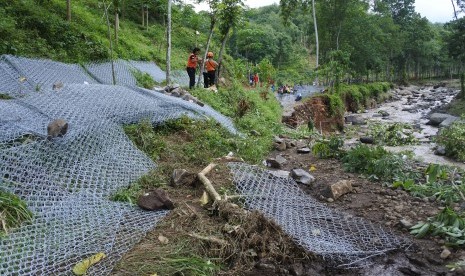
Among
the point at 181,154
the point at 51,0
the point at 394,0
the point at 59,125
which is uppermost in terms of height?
the point at 394,0

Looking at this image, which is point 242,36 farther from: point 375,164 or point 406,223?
point 406,223

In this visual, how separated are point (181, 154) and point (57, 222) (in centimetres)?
271

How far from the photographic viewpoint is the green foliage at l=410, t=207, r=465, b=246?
4.12m

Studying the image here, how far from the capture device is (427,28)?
46.5m

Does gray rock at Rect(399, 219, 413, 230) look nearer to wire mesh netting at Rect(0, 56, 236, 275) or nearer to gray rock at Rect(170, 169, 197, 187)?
A: gray rock at Rect(170, 169, 197, 187)

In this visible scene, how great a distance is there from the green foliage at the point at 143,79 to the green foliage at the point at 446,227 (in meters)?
9.28

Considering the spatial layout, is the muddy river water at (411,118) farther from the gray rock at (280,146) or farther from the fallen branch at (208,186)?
the fallen branch at (208,186)

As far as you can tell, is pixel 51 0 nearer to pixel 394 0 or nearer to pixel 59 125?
pixel 59 125

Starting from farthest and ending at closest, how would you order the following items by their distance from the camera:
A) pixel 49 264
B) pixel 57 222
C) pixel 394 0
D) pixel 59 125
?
1. pixel 394 0
2. pixel 59 125
3. pixel 57 222
4. pixel 49 264

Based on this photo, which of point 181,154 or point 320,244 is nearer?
point 320,244

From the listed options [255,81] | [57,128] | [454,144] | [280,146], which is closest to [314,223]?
[57,128]

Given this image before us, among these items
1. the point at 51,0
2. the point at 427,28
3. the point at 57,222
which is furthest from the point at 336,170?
the point at 427,28

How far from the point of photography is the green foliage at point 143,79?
40.1 ft

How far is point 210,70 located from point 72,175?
884 cm
